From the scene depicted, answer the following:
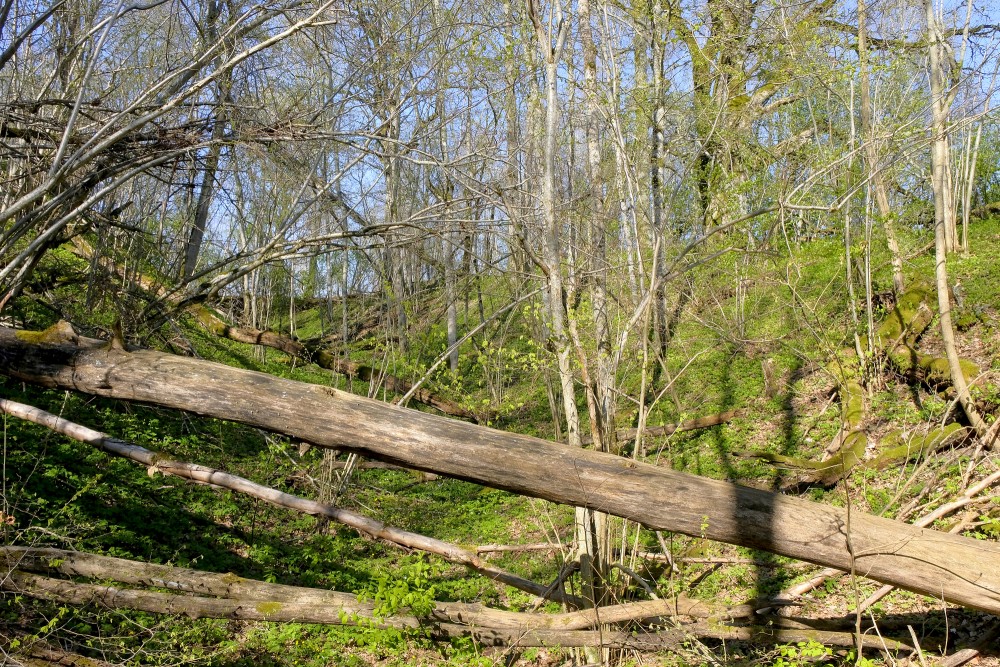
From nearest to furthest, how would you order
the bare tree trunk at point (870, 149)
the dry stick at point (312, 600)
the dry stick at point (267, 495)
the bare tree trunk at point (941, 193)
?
the dry stick at point (312, 600), the dry stick at point (267, 495), the bare tree trunk at point (941, 193), the bare tree trunk at point (870, 149)

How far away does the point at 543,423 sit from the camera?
11.6 meters

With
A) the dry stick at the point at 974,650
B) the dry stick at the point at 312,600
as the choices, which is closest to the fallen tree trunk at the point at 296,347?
the dry stick at the point at 312,600

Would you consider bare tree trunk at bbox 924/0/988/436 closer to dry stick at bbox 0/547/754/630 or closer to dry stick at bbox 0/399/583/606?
dry stick at bbox 0/547/754/630

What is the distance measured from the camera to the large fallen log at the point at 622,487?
359 cm

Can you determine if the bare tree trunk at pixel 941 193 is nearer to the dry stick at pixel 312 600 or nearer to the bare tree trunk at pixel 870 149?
the bare tree trunk at pixel 870 149

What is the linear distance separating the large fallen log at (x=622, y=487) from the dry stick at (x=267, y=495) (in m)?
0.65

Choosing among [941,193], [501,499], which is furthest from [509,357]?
[941,193]

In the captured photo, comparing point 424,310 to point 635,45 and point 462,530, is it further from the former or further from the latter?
point 635,45

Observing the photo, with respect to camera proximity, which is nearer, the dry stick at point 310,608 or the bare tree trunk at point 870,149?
the dry stick at point 310,608

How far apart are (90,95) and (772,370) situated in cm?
997

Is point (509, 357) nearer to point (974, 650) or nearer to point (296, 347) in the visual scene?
point (974, 650)

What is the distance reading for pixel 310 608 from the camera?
14.0 ft

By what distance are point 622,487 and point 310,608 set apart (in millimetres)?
2166

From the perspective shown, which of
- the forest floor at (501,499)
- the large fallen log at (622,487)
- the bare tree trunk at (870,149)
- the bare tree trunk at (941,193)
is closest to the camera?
the large fallen log at (622,487)
